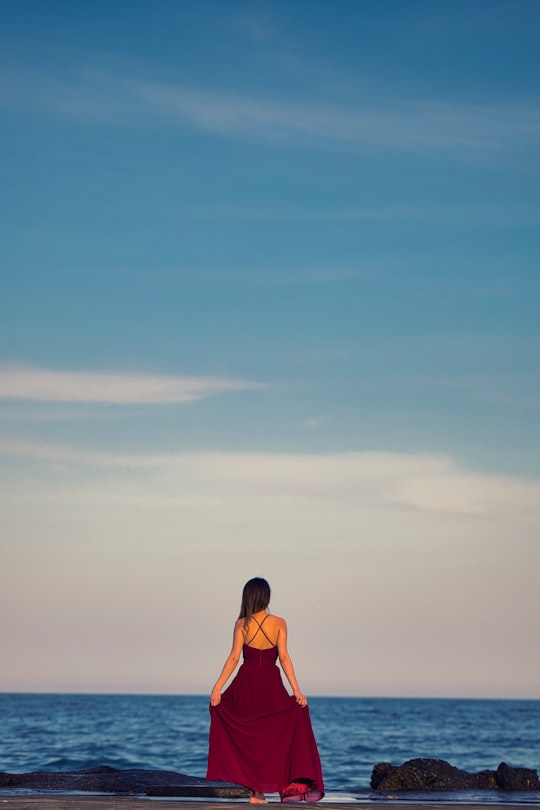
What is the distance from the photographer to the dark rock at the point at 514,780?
15.6 meters

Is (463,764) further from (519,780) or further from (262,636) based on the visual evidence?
(262,636)

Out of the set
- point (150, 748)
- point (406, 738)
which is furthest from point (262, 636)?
point (406, 738)

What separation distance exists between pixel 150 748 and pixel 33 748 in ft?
19.0

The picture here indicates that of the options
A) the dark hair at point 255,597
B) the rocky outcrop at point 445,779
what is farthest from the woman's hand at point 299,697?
the rocky outcrop at point 445,779

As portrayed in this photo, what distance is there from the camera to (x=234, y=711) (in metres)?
11.7

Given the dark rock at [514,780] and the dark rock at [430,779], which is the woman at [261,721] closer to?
the dark rock at [430,779]

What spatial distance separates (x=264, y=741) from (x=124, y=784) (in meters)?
3.97

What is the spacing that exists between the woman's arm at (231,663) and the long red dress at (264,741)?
11cm

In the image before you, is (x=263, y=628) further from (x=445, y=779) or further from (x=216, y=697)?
(x=445, y=779)

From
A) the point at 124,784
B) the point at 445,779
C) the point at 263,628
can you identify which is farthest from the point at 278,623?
the point at 445,779

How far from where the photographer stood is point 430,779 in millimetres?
15500

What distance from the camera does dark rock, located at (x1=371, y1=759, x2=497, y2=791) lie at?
15305mm

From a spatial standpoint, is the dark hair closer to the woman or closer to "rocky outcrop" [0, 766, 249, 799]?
the woman

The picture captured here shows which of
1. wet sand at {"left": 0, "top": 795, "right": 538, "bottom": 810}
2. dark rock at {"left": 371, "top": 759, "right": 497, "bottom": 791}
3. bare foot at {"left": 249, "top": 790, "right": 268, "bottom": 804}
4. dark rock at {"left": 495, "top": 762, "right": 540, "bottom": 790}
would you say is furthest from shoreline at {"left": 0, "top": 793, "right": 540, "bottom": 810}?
dark rock at {"left": 495, "top": 762, "right": 540, "bottom": 790}
